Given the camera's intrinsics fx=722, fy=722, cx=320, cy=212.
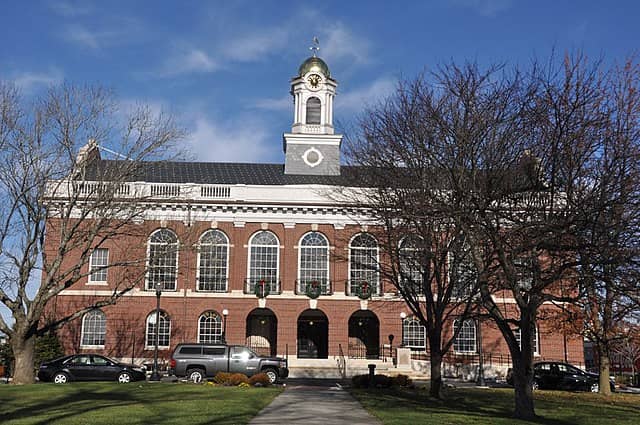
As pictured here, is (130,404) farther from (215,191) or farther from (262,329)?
(215,191)

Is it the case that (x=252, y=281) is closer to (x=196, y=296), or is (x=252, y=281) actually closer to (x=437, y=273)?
(x=196, y=296)

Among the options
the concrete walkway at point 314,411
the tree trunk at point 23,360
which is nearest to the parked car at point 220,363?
the tree trunk at point 23,360

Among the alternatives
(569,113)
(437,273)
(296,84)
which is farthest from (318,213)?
(569,113)

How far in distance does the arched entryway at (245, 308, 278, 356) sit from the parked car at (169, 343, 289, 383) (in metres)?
13.2

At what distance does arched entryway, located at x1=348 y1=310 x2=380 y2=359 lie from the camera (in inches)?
1745

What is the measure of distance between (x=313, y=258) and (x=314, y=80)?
13.7 m

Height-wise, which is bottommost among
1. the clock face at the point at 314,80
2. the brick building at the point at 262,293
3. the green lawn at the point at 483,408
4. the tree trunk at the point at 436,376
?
the green lawn at the point at 483,408

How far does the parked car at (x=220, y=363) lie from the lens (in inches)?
1203

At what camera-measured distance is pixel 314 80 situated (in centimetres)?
5059

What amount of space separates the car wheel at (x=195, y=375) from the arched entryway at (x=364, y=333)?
49.3 feet

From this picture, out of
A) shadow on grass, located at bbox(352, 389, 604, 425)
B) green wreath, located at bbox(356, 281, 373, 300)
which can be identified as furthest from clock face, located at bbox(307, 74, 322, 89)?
shadow on grass, located at bbox(352, 389, 604, 425)

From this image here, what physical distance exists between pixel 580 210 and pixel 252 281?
98.3 feet

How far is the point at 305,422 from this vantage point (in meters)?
15.7

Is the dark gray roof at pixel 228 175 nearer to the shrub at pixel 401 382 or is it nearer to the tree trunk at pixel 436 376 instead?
the shrub at pixel 401 382
